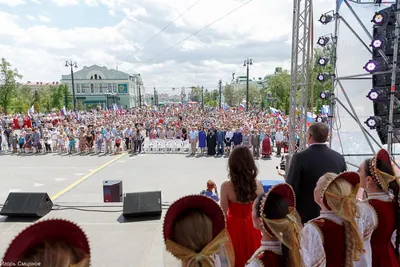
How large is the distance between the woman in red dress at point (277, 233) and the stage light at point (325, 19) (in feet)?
21.5

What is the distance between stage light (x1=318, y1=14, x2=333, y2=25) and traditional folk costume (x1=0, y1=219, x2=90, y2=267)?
7429 mm

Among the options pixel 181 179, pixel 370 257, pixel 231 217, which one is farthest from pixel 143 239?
pixel 181 179

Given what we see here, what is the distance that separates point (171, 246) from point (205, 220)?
0.73ft

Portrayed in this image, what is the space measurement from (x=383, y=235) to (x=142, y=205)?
16.1 ft

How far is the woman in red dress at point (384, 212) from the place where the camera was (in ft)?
8.80

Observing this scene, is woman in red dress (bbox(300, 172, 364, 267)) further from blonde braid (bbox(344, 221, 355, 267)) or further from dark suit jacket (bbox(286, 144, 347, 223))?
dark suit jacket (bbox(286, 144, 347, 223))

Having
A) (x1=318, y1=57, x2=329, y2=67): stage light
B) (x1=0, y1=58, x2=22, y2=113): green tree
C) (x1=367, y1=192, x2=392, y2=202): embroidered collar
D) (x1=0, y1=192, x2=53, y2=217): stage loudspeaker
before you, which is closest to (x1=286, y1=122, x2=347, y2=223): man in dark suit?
(x1=367, y1=192, x2=392, y2=202): embroidered collar

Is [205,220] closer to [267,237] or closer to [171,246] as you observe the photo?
[171,246]

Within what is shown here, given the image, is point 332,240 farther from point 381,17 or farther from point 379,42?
point 381,17

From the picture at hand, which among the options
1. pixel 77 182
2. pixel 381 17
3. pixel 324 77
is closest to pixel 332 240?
pixel 381 17

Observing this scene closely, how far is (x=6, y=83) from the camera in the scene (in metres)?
34.3

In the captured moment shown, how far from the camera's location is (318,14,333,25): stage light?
703 centimetres

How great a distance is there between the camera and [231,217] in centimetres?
305

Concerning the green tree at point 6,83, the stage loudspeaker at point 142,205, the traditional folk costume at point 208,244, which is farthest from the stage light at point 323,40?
the green tree at point 6,83
